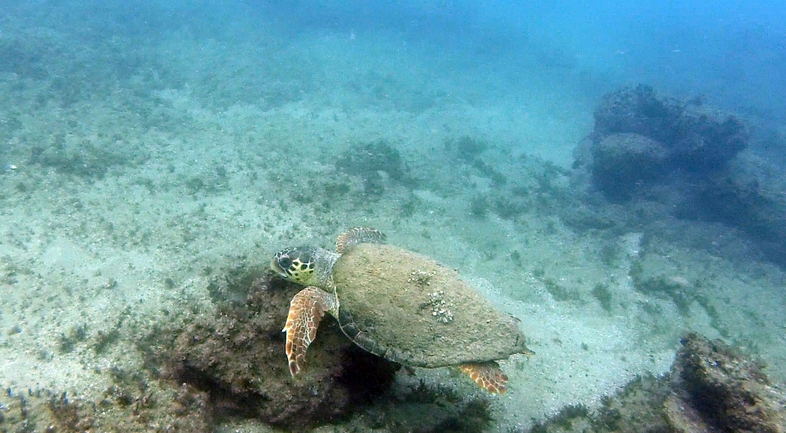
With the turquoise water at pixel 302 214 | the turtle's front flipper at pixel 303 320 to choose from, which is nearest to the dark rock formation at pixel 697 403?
the turquoise water at pixel 302 214

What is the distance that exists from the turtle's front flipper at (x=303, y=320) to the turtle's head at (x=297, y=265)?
298 millimetres

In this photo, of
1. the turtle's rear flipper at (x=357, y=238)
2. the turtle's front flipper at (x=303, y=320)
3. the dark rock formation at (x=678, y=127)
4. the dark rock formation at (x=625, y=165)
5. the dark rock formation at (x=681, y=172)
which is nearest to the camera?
the turtle's front flipper at (x=303, y=320)

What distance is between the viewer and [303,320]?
157 inches

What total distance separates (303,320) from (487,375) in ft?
6.94

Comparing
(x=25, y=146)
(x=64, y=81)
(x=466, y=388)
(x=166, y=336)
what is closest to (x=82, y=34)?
(x=64, y=81)

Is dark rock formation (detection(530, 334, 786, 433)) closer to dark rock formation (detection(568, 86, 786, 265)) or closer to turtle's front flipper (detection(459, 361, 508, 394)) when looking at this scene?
turtle's front flipper (detection(459, 361, 508, 394))

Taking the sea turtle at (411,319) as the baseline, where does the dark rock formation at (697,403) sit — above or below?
below

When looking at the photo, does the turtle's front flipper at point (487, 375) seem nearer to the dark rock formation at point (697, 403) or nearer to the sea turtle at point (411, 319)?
the sea turtle at point (411, 319)

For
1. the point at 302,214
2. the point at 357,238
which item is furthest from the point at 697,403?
the point at 302,214

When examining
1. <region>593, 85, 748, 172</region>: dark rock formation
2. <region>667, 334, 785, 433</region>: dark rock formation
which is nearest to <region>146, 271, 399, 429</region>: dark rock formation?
<region>667, 334, 785, 433</region>: dark rock formation

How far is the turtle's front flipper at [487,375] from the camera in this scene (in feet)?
12.8

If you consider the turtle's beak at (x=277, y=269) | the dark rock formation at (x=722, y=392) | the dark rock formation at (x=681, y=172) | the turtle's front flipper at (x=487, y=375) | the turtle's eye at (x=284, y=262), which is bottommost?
the dark rock formation at (x=681, y=172)

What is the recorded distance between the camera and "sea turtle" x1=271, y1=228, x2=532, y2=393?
12.7ft

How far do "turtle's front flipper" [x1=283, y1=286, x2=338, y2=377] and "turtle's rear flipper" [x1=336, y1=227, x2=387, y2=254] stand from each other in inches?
41.9
